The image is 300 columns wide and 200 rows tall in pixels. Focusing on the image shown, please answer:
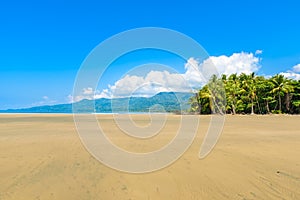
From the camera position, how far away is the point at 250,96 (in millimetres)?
52406

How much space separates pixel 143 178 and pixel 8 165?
3.56 meters

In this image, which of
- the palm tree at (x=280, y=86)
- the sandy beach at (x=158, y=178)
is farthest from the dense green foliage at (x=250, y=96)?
the sandy beach at (x=158, y=178)

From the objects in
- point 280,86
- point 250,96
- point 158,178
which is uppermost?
point 280,86

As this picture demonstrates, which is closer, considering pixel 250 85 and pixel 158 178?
pixel 158 178

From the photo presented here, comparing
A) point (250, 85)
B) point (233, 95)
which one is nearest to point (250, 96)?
point (250, 85)

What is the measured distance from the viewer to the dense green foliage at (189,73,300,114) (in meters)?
49.7

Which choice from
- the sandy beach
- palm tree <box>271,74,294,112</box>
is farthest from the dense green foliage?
the sandy beach

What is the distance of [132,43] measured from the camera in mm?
8508

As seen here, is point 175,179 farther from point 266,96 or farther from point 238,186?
point 266,96

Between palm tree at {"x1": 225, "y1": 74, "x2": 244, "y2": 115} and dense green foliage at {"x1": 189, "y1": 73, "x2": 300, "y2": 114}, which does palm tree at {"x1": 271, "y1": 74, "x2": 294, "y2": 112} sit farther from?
palm tree at {"x1": 225, "y1": 74, "x2": 244, "y2": 115}

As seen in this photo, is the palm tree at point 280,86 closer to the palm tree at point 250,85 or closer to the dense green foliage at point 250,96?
the dense green foliage at point 250,96

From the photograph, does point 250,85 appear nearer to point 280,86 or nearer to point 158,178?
point 280,86

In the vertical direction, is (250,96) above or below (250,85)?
below

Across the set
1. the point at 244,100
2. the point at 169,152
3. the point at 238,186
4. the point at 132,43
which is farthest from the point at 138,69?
the point at 244,100
